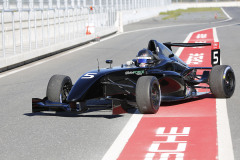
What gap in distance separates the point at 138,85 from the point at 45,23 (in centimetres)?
2183

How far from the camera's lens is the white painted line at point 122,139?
23.6 ft

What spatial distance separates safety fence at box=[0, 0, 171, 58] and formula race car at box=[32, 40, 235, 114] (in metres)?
8.80

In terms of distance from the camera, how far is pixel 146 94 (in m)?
9.26

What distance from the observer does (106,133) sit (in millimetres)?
8547

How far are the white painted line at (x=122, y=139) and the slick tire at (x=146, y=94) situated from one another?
23 cm

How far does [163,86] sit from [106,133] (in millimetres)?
2281

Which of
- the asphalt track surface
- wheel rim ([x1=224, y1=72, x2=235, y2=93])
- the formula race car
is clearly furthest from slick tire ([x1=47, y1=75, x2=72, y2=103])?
wheel rim ([x1=224, y1=72, x2=235, y2=93])

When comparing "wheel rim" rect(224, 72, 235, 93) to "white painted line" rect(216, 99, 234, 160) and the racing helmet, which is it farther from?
the racing helmet

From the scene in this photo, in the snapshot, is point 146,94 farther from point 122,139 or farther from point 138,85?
point 122,139

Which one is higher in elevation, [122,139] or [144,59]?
[144,59]

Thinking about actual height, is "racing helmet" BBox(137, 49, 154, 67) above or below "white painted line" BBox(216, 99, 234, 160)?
above

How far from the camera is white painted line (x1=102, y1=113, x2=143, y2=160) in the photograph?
7.19 metres

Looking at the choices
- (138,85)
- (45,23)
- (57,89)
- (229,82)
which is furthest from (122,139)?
(45,23)

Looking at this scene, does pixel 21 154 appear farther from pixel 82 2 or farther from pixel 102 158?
pixel 82 2
